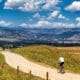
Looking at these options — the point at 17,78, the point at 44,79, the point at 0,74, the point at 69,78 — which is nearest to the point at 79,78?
the point at 69,78

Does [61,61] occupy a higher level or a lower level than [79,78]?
higher

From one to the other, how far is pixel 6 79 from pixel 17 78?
1324 millimetres

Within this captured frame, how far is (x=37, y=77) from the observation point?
35.9 meters

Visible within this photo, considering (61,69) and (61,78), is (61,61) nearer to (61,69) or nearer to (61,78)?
(61,69)

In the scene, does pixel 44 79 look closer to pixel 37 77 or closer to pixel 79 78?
pixel 37 77

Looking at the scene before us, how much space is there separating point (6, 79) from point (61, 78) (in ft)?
21.4

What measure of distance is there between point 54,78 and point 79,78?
10.4ft

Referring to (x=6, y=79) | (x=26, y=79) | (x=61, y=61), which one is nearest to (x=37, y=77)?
(x=26, y=79)

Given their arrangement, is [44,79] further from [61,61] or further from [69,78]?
[61,61]

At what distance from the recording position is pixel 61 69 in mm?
40406

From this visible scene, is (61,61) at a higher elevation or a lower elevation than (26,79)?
higher

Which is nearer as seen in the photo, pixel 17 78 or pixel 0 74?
pixel 17 78

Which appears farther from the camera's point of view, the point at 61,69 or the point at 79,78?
the point at 61,69

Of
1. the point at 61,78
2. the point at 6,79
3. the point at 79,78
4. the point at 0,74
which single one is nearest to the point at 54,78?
the point at 61,78
